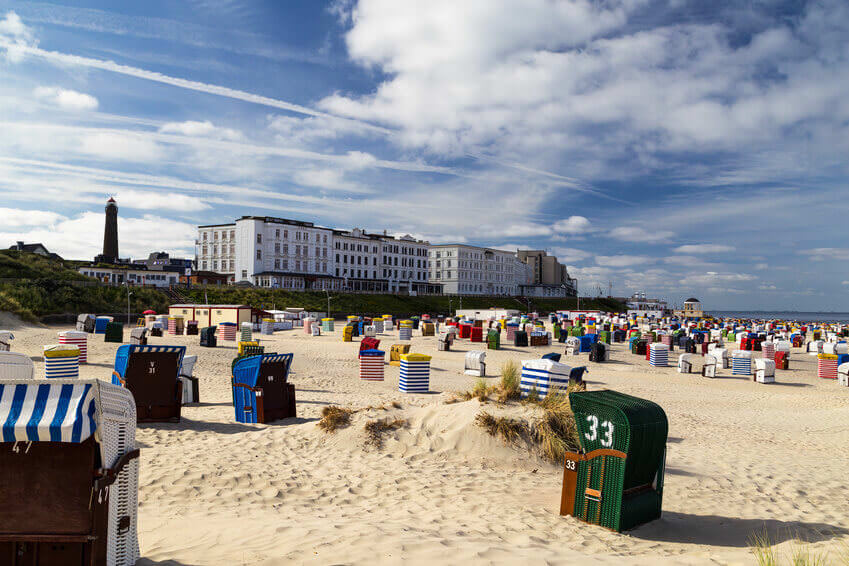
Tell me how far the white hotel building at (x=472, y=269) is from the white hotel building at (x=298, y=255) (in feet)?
46.2

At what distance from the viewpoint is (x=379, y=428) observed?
10664mm

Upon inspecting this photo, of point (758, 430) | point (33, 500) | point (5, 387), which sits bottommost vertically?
point (758, 430)

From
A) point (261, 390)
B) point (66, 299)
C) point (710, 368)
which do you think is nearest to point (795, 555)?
point (261, 390)

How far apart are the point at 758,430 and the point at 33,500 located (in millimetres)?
16054

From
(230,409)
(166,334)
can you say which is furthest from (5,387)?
(166,334)

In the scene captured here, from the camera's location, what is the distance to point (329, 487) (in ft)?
26.7

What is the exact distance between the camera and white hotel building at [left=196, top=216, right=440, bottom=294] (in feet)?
274

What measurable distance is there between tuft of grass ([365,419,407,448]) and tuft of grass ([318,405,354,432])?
0.67 meters

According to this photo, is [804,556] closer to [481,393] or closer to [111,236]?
[481,393]

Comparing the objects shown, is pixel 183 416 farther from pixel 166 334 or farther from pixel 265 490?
pixel 166 334

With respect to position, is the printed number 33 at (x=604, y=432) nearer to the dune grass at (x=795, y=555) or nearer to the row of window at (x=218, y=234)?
the dune grass at (x=795, y=555)

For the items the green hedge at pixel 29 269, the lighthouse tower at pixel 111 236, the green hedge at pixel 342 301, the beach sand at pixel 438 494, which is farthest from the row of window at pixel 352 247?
the beach sand at pixel 438 494

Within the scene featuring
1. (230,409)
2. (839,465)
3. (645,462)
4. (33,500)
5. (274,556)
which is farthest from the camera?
(230,409)

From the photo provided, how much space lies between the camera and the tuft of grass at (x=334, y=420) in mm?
10875
